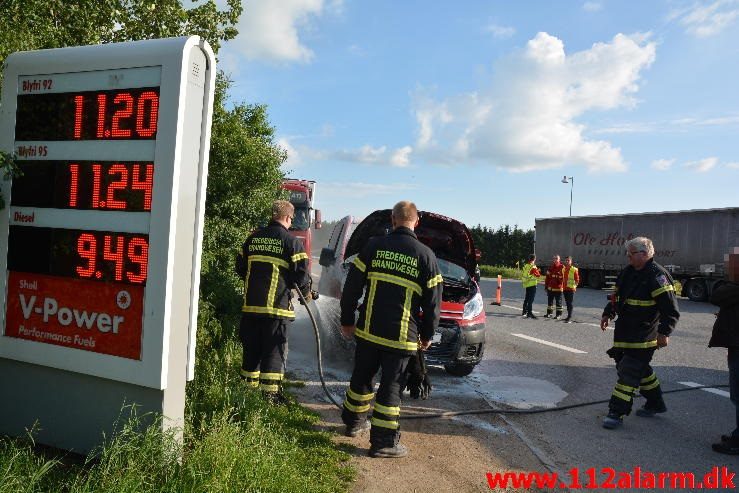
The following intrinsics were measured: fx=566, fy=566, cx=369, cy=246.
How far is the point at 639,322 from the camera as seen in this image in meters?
5.71

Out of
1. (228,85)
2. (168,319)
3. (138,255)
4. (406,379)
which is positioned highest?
(228,85)

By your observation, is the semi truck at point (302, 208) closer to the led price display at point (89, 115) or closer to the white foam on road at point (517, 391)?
the white foam on road at point (517, 391)

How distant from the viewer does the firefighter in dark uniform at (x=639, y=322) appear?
5633mm

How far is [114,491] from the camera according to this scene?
2.97 metres

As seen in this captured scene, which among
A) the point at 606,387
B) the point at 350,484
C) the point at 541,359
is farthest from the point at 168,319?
the point at 541,359

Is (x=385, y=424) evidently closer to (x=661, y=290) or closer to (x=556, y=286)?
(x=661, y=290)

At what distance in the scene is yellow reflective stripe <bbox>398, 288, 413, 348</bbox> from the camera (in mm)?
4484

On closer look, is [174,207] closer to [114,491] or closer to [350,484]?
[114,491]

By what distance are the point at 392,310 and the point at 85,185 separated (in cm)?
240

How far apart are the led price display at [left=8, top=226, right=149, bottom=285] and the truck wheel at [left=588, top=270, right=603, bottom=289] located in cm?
2831

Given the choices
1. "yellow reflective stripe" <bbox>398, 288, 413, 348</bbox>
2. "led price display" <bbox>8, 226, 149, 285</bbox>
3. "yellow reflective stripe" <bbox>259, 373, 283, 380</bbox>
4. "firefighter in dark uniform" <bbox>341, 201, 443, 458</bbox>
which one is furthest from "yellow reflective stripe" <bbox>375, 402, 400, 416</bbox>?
"led price display" <bbox>8, 226, 149, 285</bbox>

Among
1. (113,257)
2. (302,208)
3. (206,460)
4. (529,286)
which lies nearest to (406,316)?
(206,460)

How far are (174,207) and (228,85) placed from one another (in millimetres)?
6818

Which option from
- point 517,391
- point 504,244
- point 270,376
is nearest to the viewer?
point 270,376
